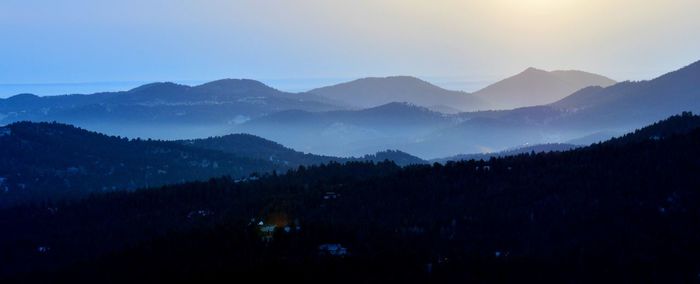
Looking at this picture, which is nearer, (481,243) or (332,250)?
(332,250)

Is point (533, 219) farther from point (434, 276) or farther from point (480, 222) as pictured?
point (434, 276)

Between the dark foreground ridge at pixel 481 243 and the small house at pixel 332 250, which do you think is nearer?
the dark foreground ridge at pixel 481 243

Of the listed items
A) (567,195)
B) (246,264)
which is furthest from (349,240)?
(567,195)

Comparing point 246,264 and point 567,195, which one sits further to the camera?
point 567,195

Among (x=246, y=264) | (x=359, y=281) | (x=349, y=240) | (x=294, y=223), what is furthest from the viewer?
(x=294, y=223)

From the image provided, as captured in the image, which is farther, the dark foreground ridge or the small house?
the small house

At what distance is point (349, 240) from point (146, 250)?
4624cm

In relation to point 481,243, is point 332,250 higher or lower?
higher

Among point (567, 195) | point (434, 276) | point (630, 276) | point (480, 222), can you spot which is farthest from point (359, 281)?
point (567, 195)

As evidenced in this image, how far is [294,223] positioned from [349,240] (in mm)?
15807

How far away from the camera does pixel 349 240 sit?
6127 inches

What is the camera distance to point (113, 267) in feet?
537

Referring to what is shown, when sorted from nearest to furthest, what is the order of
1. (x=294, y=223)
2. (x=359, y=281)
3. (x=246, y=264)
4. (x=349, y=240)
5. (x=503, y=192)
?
(x=359, y=281) < (x=246, y=264) < (x=349, y=240) < (x=294, y=223) < (x=503, y=192)

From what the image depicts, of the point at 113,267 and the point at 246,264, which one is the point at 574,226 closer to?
the point at 246,264
